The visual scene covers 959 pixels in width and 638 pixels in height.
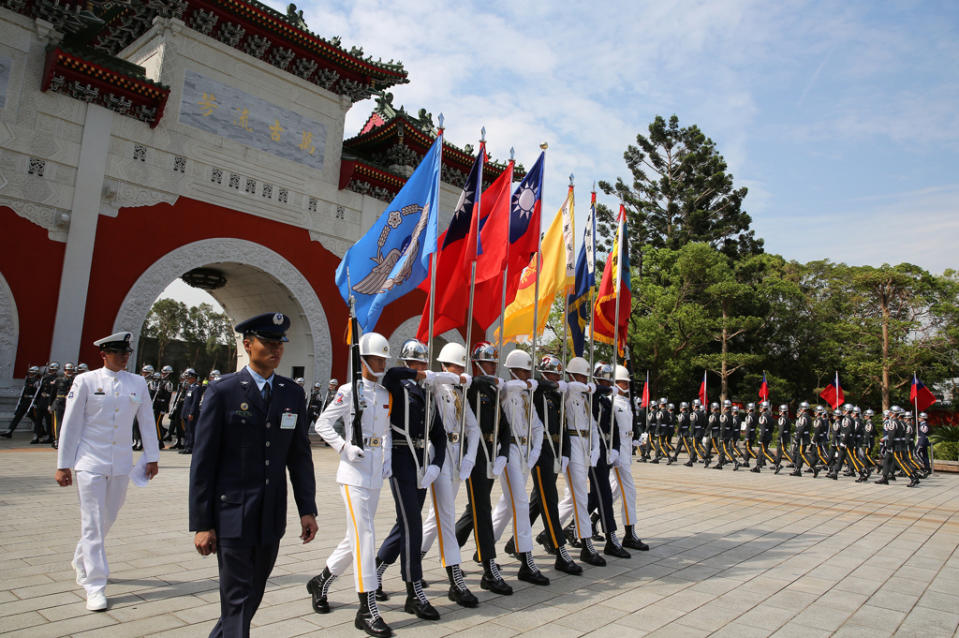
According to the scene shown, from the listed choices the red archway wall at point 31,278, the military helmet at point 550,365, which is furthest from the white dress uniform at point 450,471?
the red archway wall at point 31,278

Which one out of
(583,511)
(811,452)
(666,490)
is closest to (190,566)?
(583,511)

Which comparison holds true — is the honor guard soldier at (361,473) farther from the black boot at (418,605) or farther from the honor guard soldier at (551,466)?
the honor guard soldier at (551,466)

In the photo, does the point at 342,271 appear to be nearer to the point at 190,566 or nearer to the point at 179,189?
the point at 190,566

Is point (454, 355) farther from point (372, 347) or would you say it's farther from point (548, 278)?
point (548, 278)

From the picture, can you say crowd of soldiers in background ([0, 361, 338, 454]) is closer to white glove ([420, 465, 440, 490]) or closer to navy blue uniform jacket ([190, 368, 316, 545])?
white glove ([420, 465, 440, 490])

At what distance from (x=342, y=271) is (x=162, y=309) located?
4768cm

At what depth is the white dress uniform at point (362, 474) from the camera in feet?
12.4

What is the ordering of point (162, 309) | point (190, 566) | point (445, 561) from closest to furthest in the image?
point (445, 561), point (190, 566), point (162, 309)

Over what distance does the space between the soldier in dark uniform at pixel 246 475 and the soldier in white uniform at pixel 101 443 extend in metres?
1.83

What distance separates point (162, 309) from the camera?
47.5 metres

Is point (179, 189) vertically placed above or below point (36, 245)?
above

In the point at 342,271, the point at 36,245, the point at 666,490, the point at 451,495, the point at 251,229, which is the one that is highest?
the point at 251,229

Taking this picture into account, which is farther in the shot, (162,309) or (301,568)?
(162,309)

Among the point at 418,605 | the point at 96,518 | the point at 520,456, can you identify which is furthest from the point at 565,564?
the point at 96,518
